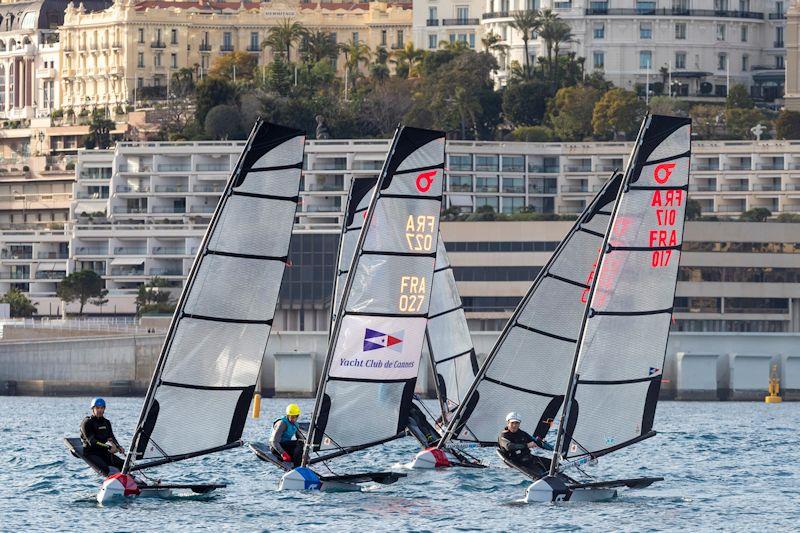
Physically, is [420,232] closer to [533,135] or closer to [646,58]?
[533,135]

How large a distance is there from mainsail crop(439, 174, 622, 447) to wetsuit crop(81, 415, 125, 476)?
7.85 meters

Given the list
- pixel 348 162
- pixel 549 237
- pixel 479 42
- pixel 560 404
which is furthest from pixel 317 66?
pixel 560 404

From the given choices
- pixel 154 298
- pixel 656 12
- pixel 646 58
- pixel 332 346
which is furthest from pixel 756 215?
pixel 332 346

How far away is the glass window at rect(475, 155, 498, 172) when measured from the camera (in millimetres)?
161350

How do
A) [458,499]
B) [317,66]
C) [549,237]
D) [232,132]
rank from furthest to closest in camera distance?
[317,66] → [232,132] → [549,237] → [458,499]

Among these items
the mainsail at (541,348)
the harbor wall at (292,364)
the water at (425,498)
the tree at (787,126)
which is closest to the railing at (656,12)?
the tree at (787,126)

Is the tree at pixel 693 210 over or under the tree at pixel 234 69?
under

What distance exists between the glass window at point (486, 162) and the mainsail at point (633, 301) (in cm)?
11987

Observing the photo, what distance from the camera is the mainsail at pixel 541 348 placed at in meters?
44.9

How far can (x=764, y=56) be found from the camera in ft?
632

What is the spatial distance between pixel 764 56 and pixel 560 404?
151m

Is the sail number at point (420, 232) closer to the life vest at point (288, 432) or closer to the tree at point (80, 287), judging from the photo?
the life vest at point (288, 432)

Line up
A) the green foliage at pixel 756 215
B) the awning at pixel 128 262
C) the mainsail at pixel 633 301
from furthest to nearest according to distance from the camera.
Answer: the awning at pixel 128 262
the green foliage at pixel 756 215
the mainsail at pixel 633 301

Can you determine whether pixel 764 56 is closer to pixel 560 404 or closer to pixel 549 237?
pixel 549 237
